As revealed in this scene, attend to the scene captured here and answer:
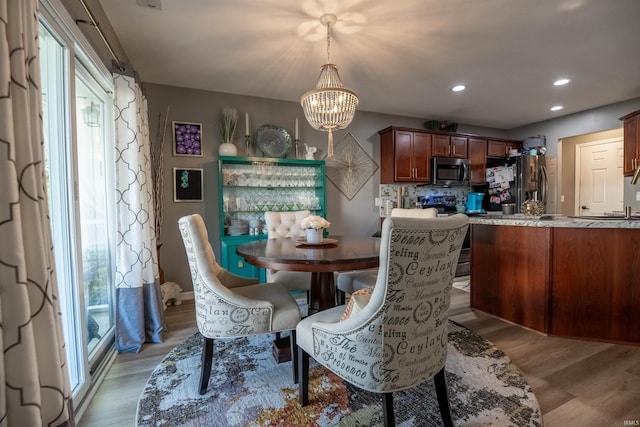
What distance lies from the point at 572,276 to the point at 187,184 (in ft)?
12.3

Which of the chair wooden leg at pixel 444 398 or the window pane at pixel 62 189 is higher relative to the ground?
the window pane at pixel 62 189

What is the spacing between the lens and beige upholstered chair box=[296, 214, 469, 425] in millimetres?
981

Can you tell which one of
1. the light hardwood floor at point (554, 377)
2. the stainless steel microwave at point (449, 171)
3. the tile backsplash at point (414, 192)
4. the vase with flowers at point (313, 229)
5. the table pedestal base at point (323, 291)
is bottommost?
the light hardwood floor at point (554, 377)

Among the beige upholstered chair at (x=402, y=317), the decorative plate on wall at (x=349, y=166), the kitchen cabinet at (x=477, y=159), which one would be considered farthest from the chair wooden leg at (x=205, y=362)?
the kitchen cabinet at (x=477, y=159)

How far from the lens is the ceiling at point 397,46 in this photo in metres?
2.04

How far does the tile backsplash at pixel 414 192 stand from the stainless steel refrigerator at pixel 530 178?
0.74 meters

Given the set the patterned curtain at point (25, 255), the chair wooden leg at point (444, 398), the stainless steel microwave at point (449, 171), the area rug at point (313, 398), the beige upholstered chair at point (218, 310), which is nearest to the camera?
the patterned curtain at point (25, 255)

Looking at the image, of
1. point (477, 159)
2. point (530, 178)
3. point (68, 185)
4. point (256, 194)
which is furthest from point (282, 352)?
point (530, 178)

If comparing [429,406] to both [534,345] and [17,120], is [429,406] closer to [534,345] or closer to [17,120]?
[534,345]

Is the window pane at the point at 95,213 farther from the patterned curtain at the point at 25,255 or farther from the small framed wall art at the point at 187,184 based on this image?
the patterned curtain at the point at 25,255

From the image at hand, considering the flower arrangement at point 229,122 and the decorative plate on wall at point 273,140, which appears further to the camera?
the decorative plate on wall at point 273,140

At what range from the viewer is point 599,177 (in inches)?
185

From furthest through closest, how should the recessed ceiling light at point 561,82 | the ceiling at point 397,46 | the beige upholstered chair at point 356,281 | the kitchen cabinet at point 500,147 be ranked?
the kitchen cabinet at point 500,147, the recessed ceiling light at point 561,82, the beige upholstered chair at point 356,281, the ceiling at point 397,46

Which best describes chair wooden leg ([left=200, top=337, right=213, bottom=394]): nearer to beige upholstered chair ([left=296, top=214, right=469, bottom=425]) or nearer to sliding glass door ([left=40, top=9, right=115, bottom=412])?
sliding glass door ([left=40, top=9, right=115, bottom=412])
